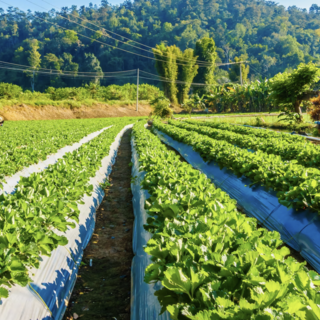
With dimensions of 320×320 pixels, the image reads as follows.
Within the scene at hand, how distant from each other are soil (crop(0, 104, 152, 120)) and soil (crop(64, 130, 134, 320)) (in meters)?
36.9

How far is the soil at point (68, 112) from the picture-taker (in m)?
40.0

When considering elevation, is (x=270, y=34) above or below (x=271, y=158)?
above

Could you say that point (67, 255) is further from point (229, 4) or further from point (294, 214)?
point (229, 4)

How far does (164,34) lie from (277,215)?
129880 mm

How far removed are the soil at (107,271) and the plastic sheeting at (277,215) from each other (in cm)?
262

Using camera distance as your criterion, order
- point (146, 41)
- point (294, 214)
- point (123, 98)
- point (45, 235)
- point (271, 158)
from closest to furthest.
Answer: point (45, 235), point (294, 214), point (271, 158), point (123, 98), point (146, 41)

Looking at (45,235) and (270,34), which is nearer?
(45,235)

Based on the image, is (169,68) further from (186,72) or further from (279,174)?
(279,174)

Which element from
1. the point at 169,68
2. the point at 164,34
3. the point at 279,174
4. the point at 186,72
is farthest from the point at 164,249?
the point at 164,34

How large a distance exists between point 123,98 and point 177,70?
→ 18472 mm

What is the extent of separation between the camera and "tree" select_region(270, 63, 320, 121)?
2016 centimetres

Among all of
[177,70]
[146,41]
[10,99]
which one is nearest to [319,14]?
[146,41]

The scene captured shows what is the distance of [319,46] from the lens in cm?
12488

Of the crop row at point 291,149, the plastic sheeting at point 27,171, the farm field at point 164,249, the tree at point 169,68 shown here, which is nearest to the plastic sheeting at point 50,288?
the farm field at point 164,249
